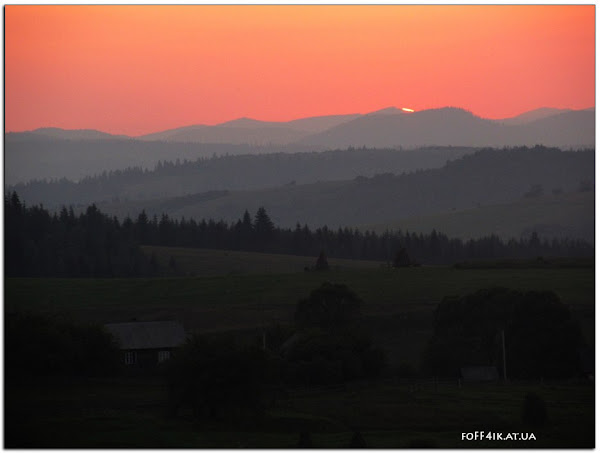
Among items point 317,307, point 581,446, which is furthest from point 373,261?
point 581,446

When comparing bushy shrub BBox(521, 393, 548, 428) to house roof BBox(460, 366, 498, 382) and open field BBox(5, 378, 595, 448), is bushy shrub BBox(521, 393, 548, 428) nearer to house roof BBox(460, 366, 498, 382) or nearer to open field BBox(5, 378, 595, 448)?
open field BBox(5, 378, 595, 448)

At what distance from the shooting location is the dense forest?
125875 millimetres

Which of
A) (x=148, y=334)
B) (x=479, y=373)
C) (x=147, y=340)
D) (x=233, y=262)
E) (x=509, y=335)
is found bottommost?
(x=479, y=373)

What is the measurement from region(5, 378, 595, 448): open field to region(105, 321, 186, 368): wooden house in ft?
34.0

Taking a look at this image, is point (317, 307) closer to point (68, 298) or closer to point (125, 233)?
point (68, 298)

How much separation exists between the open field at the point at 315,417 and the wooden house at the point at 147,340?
34.0 feet

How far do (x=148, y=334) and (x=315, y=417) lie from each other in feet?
90.9

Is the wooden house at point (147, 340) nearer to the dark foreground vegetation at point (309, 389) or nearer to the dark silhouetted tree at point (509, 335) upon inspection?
the dark foreground vegetation at point (309, 389)

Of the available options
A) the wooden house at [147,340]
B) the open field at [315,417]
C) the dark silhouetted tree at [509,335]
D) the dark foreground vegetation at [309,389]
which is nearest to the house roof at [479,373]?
the dark foreground vegetation at [309,389]

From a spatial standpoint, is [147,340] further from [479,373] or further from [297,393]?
[479,373]

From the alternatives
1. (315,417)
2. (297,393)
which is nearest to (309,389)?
(297,393)

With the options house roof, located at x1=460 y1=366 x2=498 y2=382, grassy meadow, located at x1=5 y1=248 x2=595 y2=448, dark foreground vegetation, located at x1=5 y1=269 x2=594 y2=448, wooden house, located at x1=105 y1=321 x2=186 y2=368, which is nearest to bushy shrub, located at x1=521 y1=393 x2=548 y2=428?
dark foreground vegetation, located at x1=5 y1=269 x2=594 y2=448

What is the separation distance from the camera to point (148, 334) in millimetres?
73750

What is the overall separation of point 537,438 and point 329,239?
14313 cm
